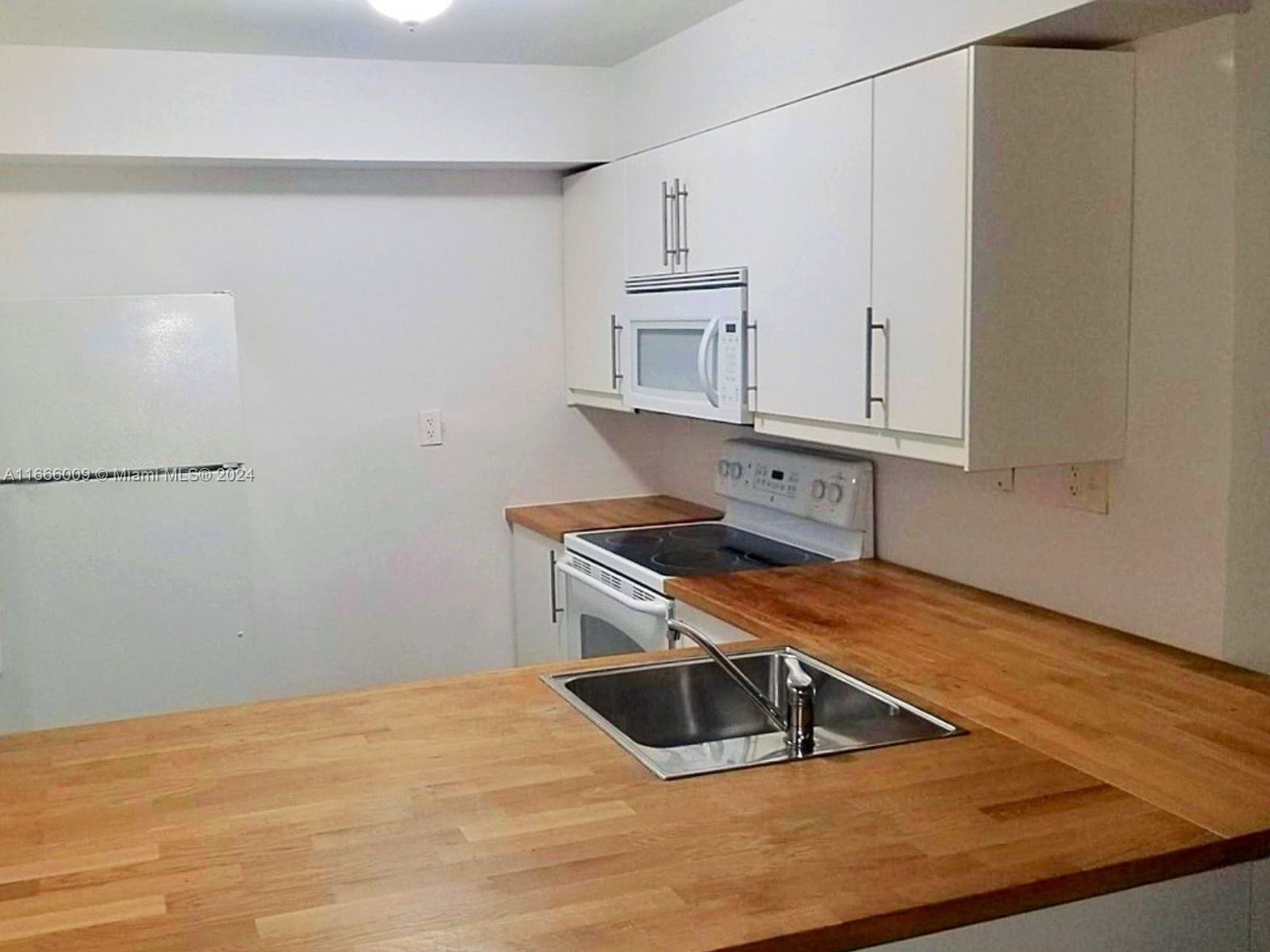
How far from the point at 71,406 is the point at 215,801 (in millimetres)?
1829

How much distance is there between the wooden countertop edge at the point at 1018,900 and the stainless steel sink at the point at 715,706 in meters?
0.64

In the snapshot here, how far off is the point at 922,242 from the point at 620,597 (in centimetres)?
124

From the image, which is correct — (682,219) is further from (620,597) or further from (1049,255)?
(1049,255)

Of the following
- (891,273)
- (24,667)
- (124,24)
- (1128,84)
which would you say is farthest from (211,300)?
(1128,84)

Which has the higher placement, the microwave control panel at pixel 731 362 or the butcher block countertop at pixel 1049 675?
the microwave control panel at pixel 731 362

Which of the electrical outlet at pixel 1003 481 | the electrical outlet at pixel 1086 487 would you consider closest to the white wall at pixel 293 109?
the electrical outlet at pixel 1003 481

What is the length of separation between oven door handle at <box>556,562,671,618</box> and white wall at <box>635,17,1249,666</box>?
2.83ft

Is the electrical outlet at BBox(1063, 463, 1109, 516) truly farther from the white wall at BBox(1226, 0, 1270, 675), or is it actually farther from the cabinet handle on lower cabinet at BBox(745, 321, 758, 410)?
the cabinet handle on lower cabinet at BBox(745, 321, 758, 410)

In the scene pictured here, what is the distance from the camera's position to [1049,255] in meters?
2.30

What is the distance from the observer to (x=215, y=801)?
170 cm

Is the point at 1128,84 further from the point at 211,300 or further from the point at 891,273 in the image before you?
the point at 211,300

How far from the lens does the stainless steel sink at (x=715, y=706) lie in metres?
2.20

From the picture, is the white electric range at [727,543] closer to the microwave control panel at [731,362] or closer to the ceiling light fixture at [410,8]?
the microwave control panel at [731,362]

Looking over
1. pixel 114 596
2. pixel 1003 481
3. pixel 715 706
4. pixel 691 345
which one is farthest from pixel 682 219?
pixel 114 596
